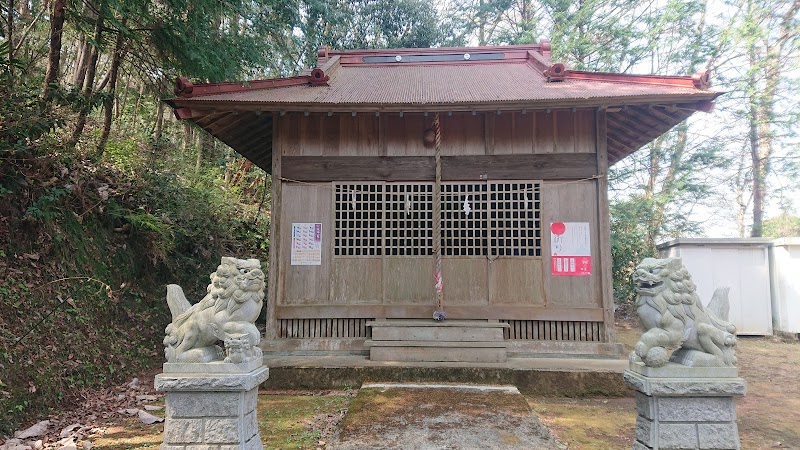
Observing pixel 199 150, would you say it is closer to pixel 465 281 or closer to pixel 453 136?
pixel 453 136

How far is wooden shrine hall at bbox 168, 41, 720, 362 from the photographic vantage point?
6.48 metres

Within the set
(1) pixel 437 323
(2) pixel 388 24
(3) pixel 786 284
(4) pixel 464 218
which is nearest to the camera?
(1) pixel 437 323

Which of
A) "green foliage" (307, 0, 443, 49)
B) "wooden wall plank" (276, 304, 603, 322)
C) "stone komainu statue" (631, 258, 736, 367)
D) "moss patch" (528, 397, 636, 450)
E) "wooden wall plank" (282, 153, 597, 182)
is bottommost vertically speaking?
"moss patch" (528, 397, 636, 450)

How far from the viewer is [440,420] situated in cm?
420

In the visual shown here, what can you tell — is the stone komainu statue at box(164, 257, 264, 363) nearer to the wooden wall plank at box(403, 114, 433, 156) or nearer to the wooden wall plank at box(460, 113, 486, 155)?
the wooden wall plank at box(403, 114, 433, 156)

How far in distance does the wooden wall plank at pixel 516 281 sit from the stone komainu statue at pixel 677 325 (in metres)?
3.14

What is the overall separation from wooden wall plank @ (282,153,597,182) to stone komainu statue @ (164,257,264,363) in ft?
11.7

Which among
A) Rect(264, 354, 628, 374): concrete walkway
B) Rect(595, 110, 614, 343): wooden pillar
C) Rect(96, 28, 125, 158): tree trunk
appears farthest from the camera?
Rect(96, 28, 125, 158): tree trunk

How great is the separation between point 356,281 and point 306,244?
98 centimetres

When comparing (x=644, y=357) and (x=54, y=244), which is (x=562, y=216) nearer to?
(x=644, y=357)

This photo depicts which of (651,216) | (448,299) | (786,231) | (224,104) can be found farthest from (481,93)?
(786,231)

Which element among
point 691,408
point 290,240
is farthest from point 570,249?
point 290,240

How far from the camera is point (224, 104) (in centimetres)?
601

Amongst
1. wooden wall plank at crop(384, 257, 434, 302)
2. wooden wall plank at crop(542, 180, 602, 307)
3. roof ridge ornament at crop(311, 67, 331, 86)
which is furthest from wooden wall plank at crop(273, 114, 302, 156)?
wooden wall plank at crop(542, 180, 602, 307)
